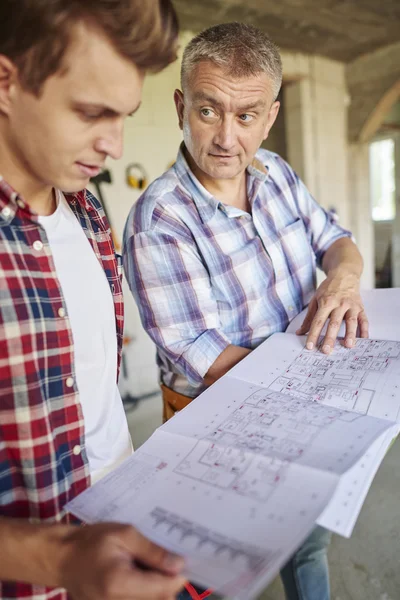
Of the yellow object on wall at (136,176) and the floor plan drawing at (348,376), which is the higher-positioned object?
the yellow object on wall at (136,176)

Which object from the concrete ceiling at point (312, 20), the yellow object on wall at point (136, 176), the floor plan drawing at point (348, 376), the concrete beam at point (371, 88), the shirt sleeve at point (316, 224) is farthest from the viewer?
the concrete beam at point (371, 88)

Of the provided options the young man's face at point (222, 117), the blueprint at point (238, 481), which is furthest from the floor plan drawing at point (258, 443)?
the young man's face at point (222, 117)

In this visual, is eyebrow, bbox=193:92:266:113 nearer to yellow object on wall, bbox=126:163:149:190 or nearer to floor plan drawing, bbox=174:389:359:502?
floor plan drawing, bbox=174:389:359:502

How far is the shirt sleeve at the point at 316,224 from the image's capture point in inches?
53.4

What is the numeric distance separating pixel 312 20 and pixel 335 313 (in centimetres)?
315

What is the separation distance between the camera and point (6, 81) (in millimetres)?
554

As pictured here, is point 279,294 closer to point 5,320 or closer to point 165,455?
point 165,455

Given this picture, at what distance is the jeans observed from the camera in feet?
3.90

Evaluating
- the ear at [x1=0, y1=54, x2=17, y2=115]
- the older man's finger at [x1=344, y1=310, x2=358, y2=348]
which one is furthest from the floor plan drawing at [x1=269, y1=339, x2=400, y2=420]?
the ear at [x1=0, y1=54, x2=17, y2=115]

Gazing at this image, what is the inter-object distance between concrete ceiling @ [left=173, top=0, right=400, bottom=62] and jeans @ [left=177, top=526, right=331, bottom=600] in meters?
3.10

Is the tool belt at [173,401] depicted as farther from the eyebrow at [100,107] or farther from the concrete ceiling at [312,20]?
the concrete ceiling at [312,20]

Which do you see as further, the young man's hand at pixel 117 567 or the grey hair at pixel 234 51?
the grey hair at pixel 234 51

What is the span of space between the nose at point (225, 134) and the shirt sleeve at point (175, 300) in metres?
0.26

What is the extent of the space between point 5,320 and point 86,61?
0.35 m
